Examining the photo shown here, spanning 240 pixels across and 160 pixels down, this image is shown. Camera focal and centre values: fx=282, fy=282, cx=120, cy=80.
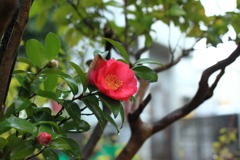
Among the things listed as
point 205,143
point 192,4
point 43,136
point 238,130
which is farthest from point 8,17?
point 205,143

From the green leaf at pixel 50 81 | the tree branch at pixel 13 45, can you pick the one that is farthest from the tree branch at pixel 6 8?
the green leaf at pixel 50 81

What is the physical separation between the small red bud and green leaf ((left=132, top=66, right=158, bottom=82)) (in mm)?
149

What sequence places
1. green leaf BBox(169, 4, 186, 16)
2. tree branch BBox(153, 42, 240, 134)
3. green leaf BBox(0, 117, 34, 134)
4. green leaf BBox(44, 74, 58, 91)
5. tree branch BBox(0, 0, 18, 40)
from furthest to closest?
green leaf BBox(169, 4, 186, 16) < tree branch BBox(153, 42, 240, 134) < green leaf BBox(44, 74, 58, 91) < green leaf BBox(0, 117, 34, 134) < tree branch BBox(0, 0, 18, 40)

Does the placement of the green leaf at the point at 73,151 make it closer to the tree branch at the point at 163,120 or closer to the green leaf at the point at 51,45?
the green leaf at the point at 51,45

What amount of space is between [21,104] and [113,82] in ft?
0.38

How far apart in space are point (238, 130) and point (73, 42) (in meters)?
1.35

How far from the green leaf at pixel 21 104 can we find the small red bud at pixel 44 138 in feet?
0.19

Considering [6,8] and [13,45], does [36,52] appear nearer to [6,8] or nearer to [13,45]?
[13,45]

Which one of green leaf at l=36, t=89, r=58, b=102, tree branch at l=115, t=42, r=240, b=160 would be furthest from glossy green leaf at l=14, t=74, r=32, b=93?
Result: tree branch at l=115, t=42, r=240, b=160

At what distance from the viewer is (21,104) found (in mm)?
347

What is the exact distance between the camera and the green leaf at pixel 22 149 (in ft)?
1.04

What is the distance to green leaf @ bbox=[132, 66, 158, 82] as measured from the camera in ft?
1.28

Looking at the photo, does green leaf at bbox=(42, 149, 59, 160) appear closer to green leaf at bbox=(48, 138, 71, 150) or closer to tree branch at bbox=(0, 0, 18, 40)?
green leaf at bbox=(48, 138, 71, 150)

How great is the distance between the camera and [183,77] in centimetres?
240
